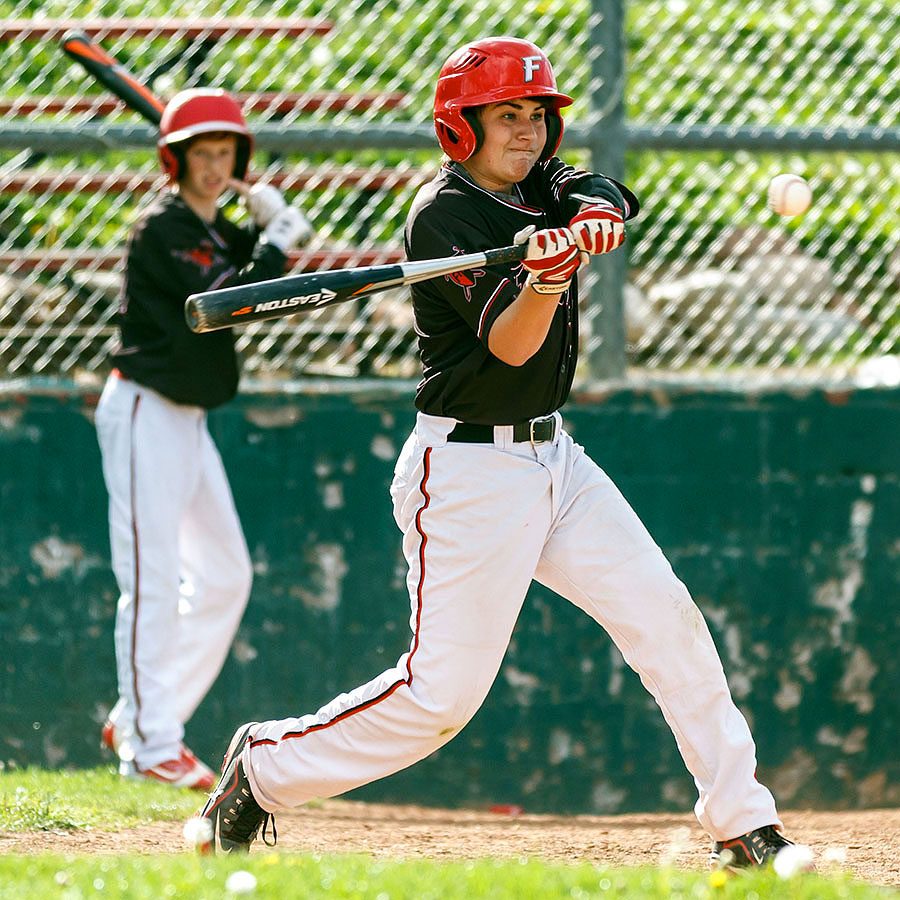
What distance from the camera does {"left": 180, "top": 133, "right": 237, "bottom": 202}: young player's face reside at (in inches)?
204

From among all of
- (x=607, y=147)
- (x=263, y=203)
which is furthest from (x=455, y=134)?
(x=607, y=147)

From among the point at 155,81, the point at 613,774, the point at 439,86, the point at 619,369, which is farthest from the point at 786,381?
the point at 155,81

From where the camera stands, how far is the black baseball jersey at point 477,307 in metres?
3.43

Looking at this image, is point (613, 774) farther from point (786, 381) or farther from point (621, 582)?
point (621, 582)

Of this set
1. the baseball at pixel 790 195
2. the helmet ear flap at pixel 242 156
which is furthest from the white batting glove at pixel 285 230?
the baseball at pixel 790 195

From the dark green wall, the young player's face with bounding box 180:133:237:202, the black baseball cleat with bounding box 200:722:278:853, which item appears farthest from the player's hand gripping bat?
the dark green wall

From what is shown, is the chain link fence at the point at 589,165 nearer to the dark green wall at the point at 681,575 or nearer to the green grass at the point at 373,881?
the dark green wall at the point at 681,575

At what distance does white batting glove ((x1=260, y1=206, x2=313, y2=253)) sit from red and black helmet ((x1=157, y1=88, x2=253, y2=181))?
0.34m

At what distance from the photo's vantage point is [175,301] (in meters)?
5.09

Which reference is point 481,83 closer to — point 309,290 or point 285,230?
point 309,290

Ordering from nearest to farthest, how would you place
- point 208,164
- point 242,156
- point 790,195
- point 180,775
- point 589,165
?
point 790,195
point 180,775
point 208,164
point 242,156
point 589,165

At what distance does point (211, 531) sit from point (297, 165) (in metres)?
3.08

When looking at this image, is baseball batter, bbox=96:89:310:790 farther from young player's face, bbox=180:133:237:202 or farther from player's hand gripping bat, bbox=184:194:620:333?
player's hand gripping bat, bbox=184:194:620:333

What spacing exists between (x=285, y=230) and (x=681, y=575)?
2.00m
